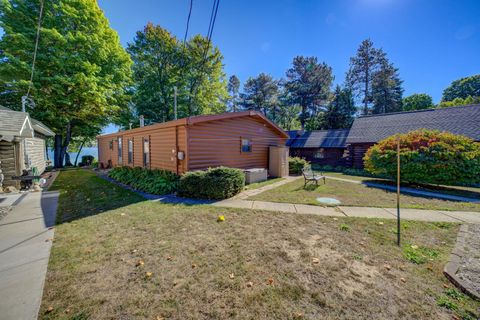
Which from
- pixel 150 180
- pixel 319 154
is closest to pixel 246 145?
pixel 150 180

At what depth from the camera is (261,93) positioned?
113ft

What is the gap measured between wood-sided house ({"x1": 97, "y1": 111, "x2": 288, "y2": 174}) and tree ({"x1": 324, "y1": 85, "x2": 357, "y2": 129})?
17.8 meters

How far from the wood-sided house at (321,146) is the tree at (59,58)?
19.7 m

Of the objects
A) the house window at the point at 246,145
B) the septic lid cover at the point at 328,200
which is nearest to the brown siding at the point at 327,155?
the house window at the point at 246,145

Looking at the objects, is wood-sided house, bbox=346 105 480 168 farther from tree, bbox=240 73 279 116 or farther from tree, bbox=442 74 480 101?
tree, bbox=442 74 480 101

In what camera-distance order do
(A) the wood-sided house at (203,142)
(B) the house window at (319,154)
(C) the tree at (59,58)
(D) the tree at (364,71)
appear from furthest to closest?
(D) the tree at (364,71) → (B) the house window at (319,154) → (C) the tree at (59,58) → (A) the wood-sided house at (203,142)

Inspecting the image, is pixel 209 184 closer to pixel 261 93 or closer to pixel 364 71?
pixel 261 93

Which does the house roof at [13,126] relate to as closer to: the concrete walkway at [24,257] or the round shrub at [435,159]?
the concrete walkway at [24,257]

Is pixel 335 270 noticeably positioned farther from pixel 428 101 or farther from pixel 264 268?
pixel 428 101

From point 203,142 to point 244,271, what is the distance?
6503 millimetres

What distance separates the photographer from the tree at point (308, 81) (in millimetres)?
29844

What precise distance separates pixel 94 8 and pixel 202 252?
70.7 feet

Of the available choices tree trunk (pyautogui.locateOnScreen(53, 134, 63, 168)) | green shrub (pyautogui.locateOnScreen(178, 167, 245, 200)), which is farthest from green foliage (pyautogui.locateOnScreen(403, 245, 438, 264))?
tree trunk (pyautogui.locateOnScreen(53, 134, 63, 168))

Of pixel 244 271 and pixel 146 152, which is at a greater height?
pixel 146 152
